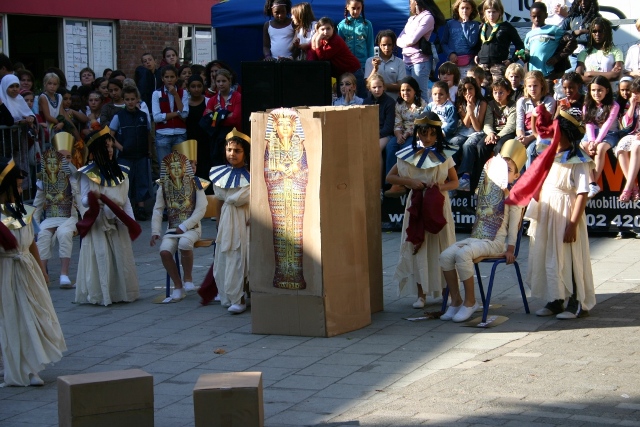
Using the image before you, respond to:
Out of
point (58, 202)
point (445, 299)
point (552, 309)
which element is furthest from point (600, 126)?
point (58, 202)

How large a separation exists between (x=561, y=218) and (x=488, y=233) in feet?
2.10

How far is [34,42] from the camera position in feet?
71.6

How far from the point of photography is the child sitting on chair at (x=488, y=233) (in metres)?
8.91

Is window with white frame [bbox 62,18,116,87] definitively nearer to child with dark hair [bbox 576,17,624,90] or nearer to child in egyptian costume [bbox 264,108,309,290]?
child with dark hair [bbox 576,17,624,90]

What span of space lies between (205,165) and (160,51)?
30.6 feet

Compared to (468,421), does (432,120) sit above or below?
above

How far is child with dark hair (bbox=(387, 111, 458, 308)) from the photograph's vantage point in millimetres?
9258

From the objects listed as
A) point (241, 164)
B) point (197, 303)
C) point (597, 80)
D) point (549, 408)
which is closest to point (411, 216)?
point (241, 164)

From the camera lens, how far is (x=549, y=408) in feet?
21.0

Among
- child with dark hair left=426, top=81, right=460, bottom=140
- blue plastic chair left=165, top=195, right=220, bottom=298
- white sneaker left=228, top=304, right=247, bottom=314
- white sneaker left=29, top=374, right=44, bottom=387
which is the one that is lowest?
white sneaker left=29, top=374, right=44, bottom=387

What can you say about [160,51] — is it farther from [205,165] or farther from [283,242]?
[283,242]

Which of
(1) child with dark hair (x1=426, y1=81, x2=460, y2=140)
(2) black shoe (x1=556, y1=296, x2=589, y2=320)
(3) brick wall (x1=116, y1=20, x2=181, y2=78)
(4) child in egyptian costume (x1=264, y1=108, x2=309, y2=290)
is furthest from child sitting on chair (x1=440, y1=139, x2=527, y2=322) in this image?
(3) brick wall (x1=116, y1=20, x2=181, y2=78)

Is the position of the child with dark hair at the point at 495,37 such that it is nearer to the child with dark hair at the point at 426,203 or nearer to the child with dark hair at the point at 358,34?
the child with dark hair at the point at 358,34

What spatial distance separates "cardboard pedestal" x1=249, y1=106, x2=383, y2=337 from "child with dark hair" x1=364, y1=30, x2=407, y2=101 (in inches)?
220
